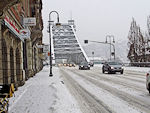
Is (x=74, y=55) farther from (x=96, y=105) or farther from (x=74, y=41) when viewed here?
(x=96, y=105)

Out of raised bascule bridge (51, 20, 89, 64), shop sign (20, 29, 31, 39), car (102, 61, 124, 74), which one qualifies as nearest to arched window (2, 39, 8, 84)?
shop sign (20, 29, 31, 39)

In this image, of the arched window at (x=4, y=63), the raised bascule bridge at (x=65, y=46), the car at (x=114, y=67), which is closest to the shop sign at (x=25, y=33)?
the arched window at (x=4, y=63)

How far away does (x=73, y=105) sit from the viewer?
7.70 m

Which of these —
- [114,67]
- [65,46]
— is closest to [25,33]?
[114,67]

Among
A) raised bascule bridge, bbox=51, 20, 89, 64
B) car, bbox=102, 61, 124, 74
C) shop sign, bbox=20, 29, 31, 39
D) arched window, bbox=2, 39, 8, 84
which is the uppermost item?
raised bascule bridge, bbox=51, 20, 89, 64

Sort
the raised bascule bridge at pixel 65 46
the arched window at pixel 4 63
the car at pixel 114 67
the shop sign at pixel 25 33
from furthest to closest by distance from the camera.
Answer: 1. the raised bascule bridge at pixel 65 46
2. the car at pixel 114 67
3. the shop sign at pixel 25 33
4. the arched window at pixel 4 63

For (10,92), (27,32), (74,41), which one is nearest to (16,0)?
(10,92)

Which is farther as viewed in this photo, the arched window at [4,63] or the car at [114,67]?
the car at [114,67]

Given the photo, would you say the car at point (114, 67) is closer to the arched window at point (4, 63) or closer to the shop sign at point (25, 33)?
the shop sign at point (25, 33)

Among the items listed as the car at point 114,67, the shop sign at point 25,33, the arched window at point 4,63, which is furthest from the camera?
the car at point 114,67

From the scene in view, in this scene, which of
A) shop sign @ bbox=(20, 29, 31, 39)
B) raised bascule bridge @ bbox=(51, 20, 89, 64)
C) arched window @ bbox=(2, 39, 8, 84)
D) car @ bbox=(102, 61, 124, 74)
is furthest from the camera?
raised bascule bridge @ bbox=(51, 20, 89, 64)

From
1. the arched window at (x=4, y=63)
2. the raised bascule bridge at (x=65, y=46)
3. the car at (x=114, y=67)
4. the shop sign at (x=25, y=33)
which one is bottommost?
the car at (x=114, y=67)

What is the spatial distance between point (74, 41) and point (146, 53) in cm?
10875

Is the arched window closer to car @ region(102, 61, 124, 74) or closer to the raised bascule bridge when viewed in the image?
car @ region(102, 61, 124, 74)
